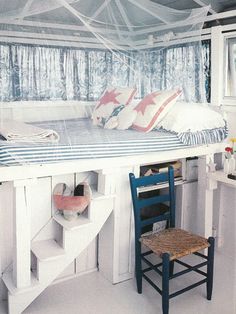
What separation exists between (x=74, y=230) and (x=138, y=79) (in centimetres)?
114

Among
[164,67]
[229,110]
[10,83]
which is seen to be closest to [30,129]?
[10,83]

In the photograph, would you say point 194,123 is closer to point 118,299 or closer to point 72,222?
point 72,222

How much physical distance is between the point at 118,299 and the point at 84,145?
109 cm

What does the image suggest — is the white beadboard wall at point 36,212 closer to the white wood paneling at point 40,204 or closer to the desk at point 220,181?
the white wood paneling at point 40,204

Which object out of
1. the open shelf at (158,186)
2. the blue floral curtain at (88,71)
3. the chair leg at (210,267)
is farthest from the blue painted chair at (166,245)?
the blue floral curtain at (88,71)

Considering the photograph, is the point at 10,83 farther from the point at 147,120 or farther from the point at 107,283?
the point at 107,283

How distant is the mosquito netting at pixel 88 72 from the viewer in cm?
214

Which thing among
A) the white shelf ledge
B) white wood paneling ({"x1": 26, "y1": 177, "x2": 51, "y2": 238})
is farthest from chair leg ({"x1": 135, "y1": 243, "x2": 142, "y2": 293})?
the white shelf ledge

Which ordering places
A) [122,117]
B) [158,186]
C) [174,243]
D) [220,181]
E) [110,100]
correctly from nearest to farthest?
[174,243], [110,100], [122,117], [158,186], [220,181]

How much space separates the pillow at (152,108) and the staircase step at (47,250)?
1042 millimetres

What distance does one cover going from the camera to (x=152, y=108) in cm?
275

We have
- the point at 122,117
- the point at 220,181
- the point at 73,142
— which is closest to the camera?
the point at 73,142

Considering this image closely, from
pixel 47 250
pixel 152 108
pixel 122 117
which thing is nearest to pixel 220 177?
pixel 152 108

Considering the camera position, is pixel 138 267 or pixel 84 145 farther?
pixel 138 267
